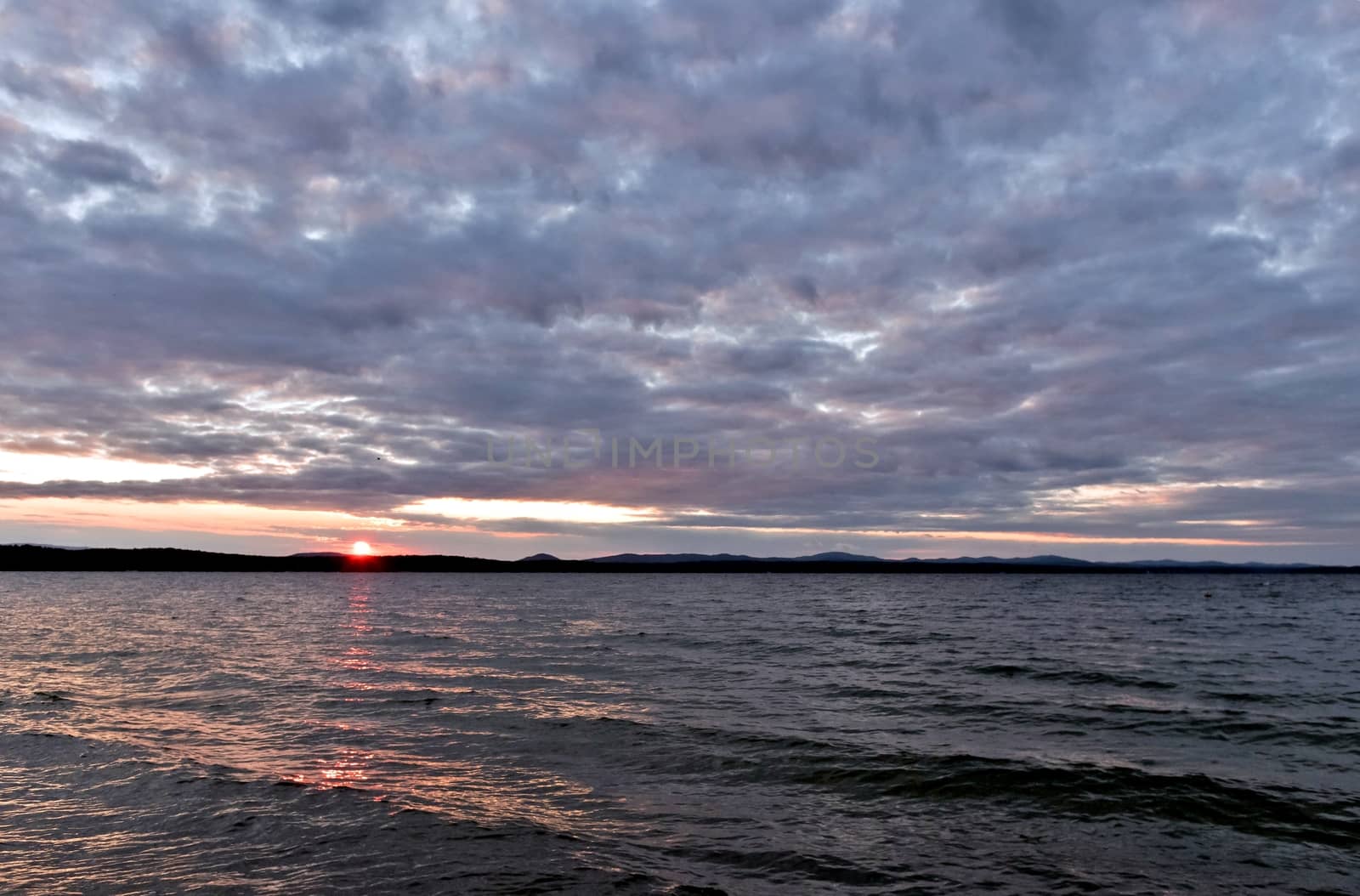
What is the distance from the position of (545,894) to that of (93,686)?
27241 mm

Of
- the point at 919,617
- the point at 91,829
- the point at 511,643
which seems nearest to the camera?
the point at 91,829

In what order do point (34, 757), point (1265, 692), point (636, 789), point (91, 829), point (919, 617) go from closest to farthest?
point (91, 829) < point (636, 789) < point (34, 757) < point (1265, 692) < point (919, 617)

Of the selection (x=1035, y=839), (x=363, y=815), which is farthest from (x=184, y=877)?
(x=1035, y=839)

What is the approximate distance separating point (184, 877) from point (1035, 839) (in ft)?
43.9

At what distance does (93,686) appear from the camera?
30047 mm

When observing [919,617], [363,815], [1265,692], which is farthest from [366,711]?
[919,617]

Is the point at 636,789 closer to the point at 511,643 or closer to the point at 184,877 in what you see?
the point at 184,877

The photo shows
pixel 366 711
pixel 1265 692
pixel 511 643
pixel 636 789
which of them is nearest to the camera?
pixel 636 789

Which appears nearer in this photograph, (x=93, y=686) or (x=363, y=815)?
(x=363, y=815)

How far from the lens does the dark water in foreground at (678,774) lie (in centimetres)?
1245

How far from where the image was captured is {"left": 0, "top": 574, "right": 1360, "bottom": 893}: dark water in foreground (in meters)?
12.5

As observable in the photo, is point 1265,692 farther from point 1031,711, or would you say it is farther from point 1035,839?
point 1035,839

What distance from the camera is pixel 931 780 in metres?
17.4

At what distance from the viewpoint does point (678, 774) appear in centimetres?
1794
